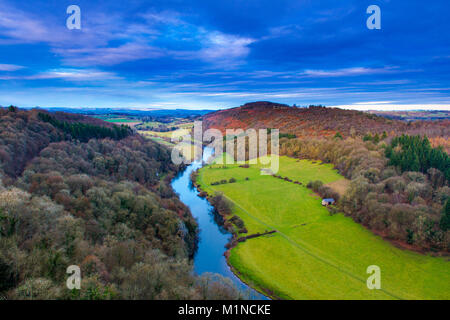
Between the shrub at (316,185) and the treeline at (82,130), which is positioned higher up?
the treeline at (82,130)

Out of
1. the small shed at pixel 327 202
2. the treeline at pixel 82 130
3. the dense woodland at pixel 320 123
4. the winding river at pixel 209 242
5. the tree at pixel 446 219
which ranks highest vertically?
the dense woodland at pixel 320 123

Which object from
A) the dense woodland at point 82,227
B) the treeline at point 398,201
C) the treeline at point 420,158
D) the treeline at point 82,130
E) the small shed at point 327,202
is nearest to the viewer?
the dense woodland at point 82,227

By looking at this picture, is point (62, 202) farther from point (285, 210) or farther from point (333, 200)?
point (333, 200)

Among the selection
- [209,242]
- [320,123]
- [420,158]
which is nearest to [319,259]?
[209,242]

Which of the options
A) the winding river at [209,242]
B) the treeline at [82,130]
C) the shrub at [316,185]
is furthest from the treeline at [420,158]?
the treeline at [82,130]

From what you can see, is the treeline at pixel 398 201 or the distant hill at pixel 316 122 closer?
the treeline at pixel 398 201

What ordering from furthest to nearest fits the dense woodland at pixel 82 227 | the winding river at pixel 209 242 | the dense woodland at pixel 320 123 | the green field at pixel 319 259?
the dense woodland at pixel 320 123 → the winding river at pixel 209 242 → the green field at pixel 319 259 → the dense woodland at pixel 82 227

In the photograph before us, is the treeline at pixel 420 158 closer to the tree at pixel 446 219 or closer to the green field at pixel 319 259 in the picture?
the tree at pixel 446 219

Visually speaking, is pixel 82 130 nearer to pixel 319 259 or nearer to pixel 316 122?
pixel 319 259
